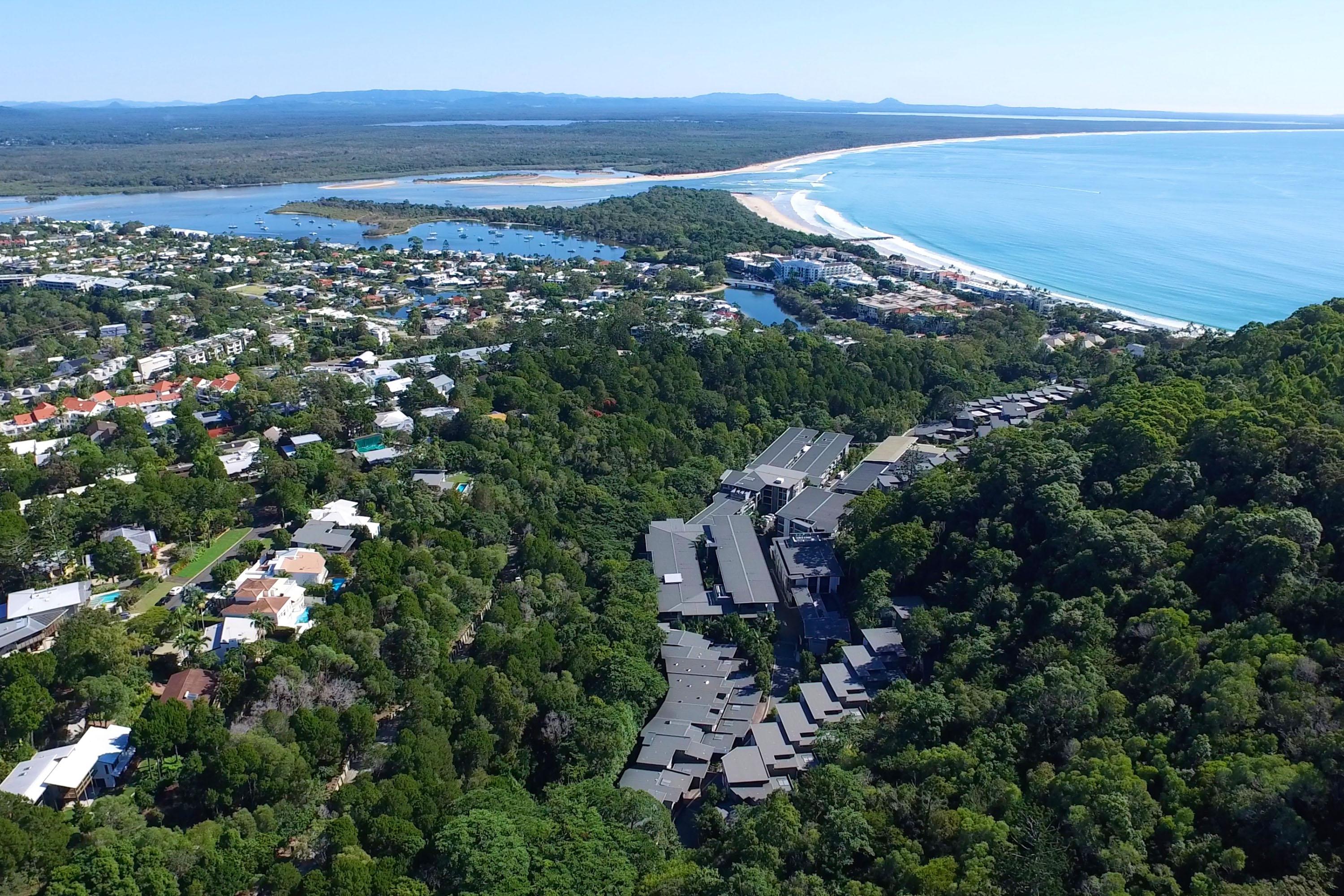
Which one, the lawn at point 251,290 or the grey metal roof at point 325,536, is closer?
the grey metal roof at point 325,536

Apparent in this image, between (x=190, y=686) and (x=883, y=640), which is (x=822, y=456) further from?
(x=190, y=686)

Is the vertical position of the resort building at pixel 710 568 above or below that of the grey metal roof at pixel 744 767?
above

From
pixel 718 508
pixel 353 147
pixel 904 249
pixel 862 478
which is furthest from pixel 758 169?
pixel 718 508

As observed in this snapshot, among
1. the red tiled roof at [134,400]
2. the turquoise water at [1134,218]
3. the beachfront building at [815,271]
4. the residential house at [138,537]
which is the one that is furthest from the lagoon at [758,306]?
the residential house at [138,537]

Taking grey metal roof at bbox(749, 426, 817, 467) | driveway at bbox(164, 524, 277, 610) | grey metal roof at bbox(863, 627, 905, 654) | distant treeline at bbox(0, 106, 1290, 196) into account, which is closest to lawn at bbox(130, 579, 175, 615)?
driveway at bbox(164, 524, 277, 610)

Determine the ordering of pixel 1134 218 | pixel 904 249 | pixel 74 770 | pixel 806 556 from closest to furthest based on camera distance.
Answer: pixel 74 770 → pixel 806 556 → pixel 904 249 → pixel 1134 218

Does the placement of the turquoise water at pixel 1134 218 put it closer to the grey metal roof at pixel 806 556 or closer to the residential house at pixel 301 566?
the grey metal roof at pixel 806 556

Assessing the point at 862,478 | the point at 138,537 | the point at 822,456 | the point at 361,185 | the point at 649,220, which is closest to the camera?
the point at 138,537
